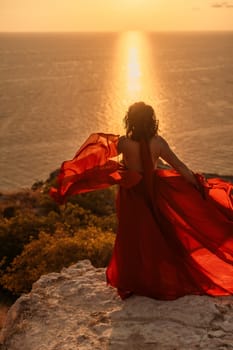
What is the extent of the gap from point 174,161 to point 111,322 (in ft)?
6.06

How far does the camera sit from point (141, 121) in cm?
559

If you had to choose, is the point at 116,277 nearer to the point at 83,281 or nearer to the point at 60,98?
the point at 83,281

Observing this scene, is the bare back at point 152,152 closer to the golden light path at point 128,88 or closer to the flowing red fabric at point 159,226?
the flowing red fabric at point 159,226

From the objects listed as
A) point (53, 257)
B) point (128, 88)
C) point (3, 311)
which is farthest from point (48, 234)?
point (128, 88)

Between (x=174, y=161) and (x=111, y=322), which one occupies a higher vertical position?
(x=174, y=161)

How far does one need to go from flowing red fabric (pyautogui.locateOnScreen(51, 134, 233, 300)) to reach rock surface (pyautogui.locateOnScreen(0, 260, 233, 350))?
0.20m

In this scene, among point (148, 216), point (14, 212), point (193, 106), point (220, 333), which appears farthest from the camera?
point (193, 106)

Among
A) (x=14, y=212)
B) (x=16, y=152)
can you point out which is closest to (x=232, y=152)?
(x=16, y=152)

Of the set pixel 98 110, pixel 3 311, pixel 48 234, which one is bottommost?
pixel 3 311

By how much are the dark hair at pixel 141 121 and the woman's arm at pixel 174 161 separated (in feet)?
0.52

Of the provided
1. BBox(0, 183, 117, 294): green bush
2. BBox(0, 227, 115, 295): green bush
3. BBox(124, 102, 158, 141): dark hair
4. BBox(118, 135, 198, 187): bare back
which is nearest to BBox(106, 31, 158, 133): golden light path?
BBox(0, 183, 117, 294): green bush

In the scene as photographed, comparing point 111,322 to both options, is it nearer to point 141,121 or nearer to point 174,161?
point 174,161

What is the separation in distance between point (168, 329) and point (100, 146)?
6.99 feet

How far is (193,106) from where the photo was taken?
7300 centimetres
